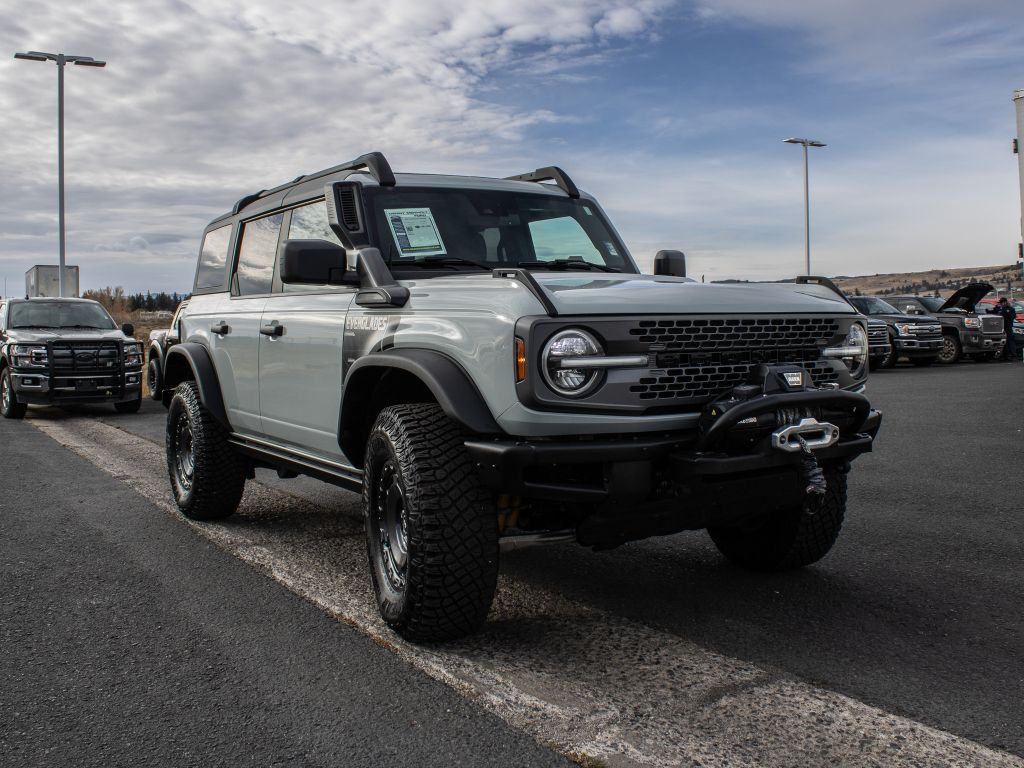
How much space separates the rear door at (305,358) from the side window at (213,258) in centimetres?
117

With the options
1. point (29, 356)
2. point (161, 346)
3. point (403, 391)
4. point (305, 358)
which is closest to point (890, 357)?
point (29, 356)

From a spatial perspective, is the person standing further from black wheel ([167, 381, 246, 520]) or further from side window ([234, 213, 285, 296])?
black wheel ([167, 381, 246, 520])

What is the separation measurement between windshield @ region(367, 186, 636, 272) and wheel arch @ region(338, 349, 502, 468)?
2.05ft

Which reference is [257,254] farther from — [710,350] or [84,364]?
[84,364]

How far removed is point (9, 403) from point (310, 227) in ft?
35.8

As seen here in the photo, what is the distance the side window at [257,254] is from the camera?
564 centimetres

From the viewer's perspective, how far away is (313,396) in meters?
4.83

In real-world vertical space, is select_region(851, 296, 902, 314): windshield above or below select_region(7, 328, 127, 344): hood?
above

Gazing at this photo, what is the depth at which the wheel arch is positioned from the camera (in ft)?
11.6

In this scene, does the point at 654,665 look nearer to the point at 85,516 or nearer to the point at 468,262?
the point at 468,262

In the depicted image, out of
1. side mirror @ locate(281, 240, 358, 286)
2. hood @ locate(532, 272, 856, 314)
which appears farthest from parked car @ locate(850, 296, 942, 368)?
side mirror @ locate(281, 240, 358, 286)

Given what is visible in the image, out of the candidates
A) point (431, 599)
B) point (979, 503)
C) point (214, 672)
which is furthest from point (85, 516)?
point (979, 503)

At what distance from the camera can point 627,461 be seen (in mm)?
3420

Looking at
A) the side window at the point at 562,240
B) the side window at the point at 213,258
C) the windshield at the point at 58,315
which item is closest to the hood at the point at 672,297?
the side window at the point at 562,240
